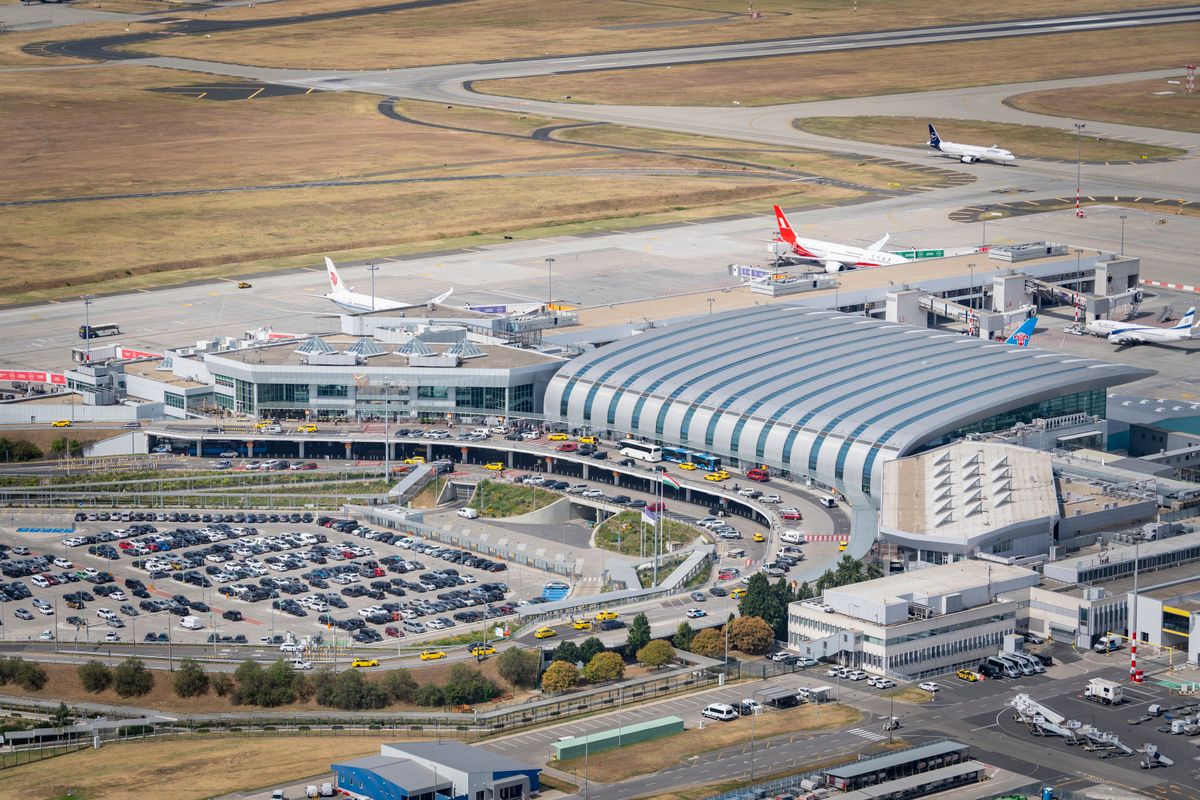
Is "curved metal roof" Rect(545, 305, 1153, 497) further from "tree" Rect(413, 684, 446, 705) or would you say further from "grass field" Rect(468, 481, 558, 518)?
"tree" Rect(413, 684, 446, 705)

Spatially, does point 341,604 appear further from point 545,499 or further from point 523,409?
point 523,409

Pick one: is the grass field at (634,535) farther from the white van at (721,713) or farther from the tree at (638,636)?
the white van at (721,713)

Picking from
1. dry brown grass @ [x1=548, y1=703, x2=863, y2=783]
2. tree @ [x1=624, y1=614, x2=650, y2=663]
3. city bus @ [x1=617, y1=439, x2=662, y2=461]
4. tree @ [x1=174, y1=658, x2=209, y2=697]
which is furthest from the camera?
city bus @ [x1=617, y1=439, x2=662, y2=461]

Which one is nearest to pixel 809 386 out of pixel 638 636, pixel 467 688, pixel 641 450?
pixel 641 450

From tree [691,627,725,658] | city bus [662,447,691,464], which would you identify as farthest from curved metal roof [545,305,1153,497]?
tree [691,627,725,658]

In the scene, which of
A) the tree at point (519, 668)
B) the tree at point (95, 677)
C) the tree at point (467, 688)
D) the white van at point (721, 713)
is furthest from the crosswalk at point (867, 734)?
the tree at point (95, 677)

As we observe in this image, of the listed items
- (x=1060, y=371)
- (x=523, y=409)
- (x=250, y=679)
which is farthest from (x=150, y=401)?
(x=1060, y=371)

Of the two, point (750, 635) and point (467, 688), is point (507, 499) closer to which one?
point (750, 635)
